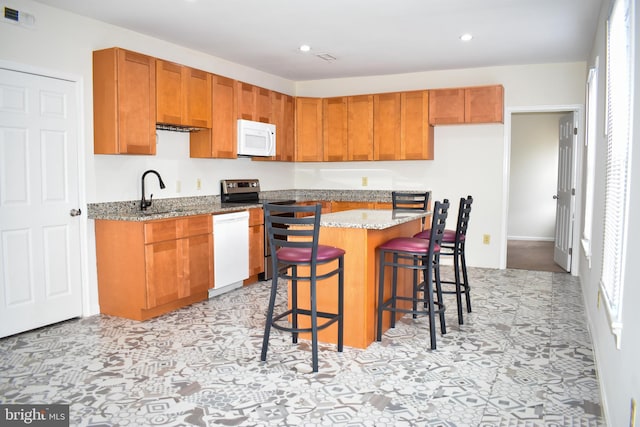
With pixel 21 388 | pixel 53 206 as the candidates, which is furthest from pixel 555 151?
pixel 21 388

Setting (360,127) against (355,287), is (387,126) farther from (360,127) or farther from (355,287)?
(355,287)

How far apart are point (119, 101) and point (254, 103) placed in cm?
198

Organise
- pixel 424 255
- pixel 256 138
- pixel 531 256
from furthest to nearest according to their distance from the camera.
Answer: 1. pixel 531 256
2. pixel 256 138
3. pixel 424 255

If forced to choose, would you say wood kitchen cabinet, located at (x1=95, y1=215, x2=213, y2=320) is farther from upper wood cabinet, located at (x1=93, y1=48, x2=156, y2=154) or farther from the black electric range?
the black electric range

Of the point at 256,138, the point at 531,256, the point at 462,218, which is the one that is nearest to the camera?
the point at 462,218

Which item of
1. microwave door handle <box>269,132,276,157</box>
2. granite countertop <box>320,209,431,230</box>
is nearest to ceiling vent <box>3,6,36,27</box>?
granite countertop <box>320,209,431,230</box>

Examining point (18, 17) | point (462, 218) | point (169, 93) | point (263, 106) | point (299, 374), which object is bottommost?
point (299, 374)

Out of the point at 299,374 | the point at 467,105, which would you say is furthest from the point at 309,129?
the point at 299,374

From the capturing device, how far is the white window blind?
6.65ft

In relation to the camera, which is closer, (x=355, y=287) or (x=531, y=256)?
(x=355, y=287)

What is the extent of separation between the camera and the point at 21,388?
276 cm

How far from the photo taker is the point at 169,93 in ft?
14.9

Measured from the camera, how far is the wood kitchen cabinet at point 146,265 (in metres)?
3.99

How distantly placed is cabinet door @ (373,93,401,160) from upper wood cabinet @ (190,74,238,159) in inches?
80.9
